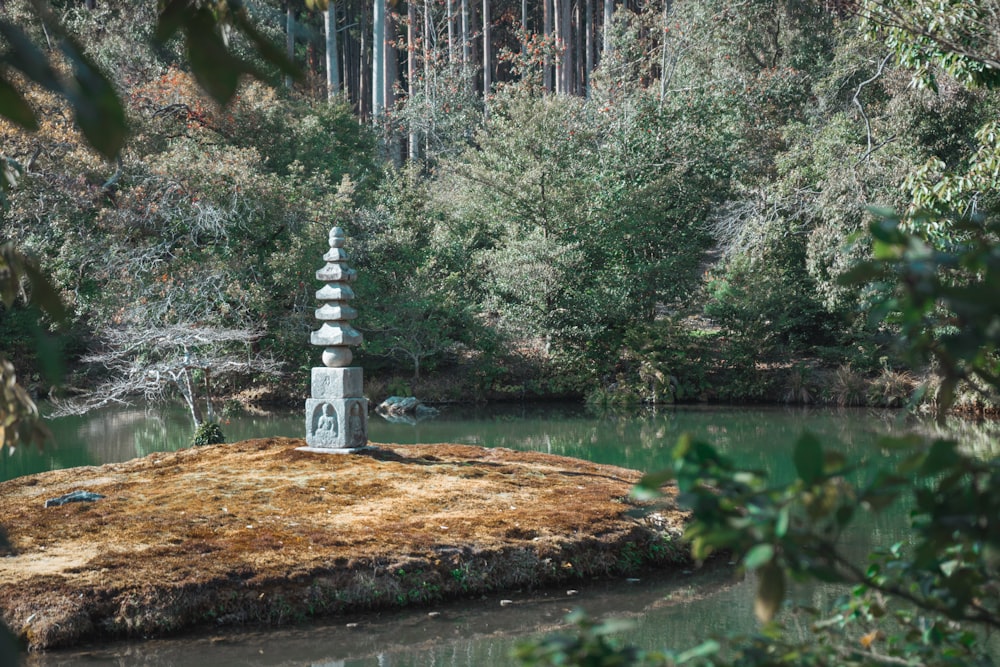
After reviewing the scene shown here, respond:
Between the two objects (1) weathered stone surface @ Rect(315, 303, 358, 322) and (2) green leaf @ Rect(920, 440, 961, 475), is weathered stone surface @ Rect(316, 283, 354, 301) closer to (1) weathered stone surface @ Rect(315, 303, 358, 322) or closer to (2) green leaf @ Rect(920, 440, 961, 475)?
(1) weathered stone surface @ Rect(315, 303, 358, 322)

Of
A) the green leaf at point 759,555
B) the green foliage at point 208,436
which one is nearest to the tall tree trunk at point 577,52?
the green foliage at point 208,436

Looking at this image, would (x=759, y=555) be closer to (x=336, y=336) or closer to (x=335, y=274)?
(x=336, y=336)

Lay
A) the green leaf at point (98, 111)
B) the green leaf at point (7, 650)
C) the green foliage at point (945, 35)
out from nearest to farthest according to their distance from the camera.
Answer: the green leaf at point (7, 650), the green leaf at point (98, 111), the green foliage at point (945, 35)

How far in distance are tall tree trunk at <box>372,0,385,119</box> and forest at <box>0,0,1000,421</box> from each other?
1581 mm

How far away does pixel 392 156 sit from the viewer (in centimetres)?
2562

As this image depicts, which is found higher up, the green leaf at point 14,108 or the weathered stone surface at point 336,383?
the green leaf at point 14,108

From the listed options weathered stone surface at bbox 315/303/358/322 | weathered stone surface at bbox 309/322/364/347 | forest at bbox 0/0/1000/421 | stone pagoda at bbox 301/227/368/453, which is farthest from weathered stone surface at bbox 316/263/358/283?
forest at bbox 0/0/1000/421

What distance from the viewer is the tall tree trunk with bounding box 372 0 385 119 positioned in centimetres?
2383

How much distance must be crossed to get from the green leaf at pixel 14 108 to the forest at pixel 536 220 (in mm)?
12931

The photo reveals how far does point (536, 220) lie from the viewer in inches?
756

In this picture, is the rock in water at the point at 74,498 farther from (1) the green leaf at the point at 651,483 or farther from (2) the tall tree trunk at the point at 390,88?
(2) the tall tree trunk at the point at 390,88

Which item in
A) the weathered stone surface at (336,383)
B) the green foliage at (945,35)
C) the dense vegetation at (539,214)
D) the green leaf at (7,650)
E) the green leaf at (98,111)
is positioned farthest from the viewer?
the dense vegetation at (539,214)

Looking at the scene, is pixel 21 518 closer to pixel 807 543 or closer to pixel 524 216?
pixel 807 543

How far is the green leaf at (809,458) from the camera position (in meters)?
1.23
